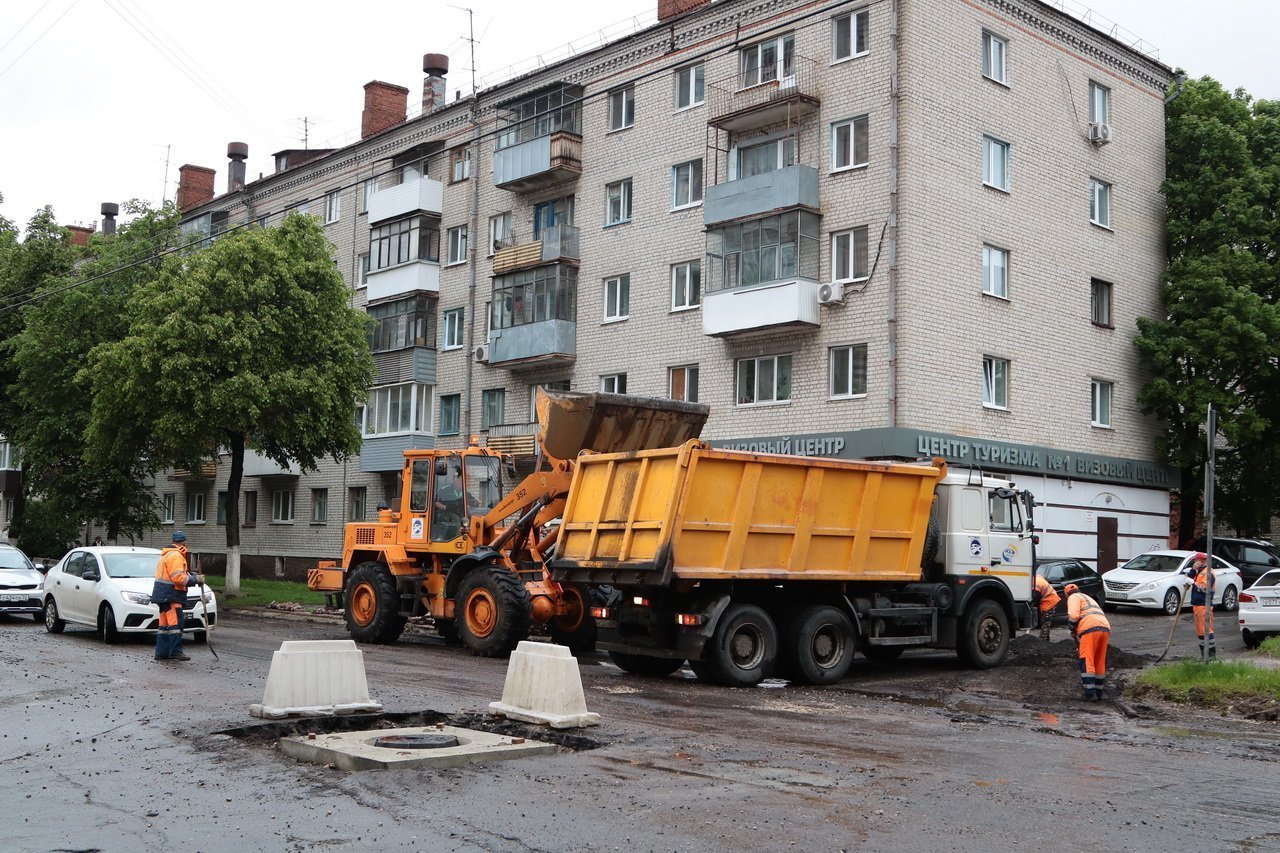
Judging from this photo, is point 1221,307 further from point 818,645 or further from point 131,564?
point 131,564

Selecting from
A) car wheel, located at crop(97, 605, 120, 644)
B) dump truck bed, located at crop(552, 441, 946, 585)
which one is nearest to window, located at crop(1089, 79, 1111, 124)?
dump truck bed, located at crop(552, 441, 946, 585)

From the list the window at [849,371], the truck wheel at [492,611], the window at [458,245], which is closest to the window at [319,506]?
the window at [458,245]

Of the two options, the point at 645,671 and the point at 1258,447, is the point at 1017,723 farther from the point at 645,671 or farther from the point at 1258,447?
the point at 1258,447

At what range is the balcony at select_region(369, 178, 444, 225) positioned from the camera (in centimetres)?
4188

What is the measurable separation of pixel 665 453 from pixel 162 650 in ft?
24.2

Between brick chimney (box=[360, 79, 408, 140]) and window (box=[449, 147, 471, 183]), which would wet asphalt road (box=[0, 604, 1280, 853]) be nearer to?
window (box=[449, 147, 471, 183])

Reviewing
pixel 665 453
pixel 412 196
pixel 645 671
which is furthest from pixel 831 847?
pixel 412 196

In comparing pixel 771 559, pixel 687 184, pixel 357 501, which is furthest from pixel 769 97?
pixel 357 501

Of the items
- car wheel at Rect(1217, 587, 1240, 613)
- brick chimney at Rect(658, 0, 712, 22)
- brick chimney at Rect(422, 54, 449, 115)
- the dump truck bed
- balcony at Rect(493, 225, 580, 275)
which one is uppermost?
brick chimney at Rect(422, 54, 449, 115)

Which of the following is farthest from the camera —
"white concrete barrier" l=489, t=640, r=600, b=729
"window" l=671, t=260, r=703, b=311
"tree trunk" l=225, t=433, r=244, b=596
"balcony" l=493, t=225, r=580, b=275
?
"balcony" l=493, t=225, r=580, b=275

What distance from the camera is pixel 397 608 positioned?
65.3 feet

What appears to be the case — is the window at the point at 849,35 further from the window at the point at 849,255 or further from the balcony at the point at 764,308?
the balcony at the point at 764,308

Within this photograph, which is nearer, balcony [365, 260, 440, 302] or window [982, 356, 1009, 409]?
window [982, 356, 1009, 409]

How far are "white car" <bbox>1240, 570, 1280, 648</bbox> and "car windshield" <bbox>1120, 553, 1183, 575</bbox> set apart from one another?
783 centimetres
